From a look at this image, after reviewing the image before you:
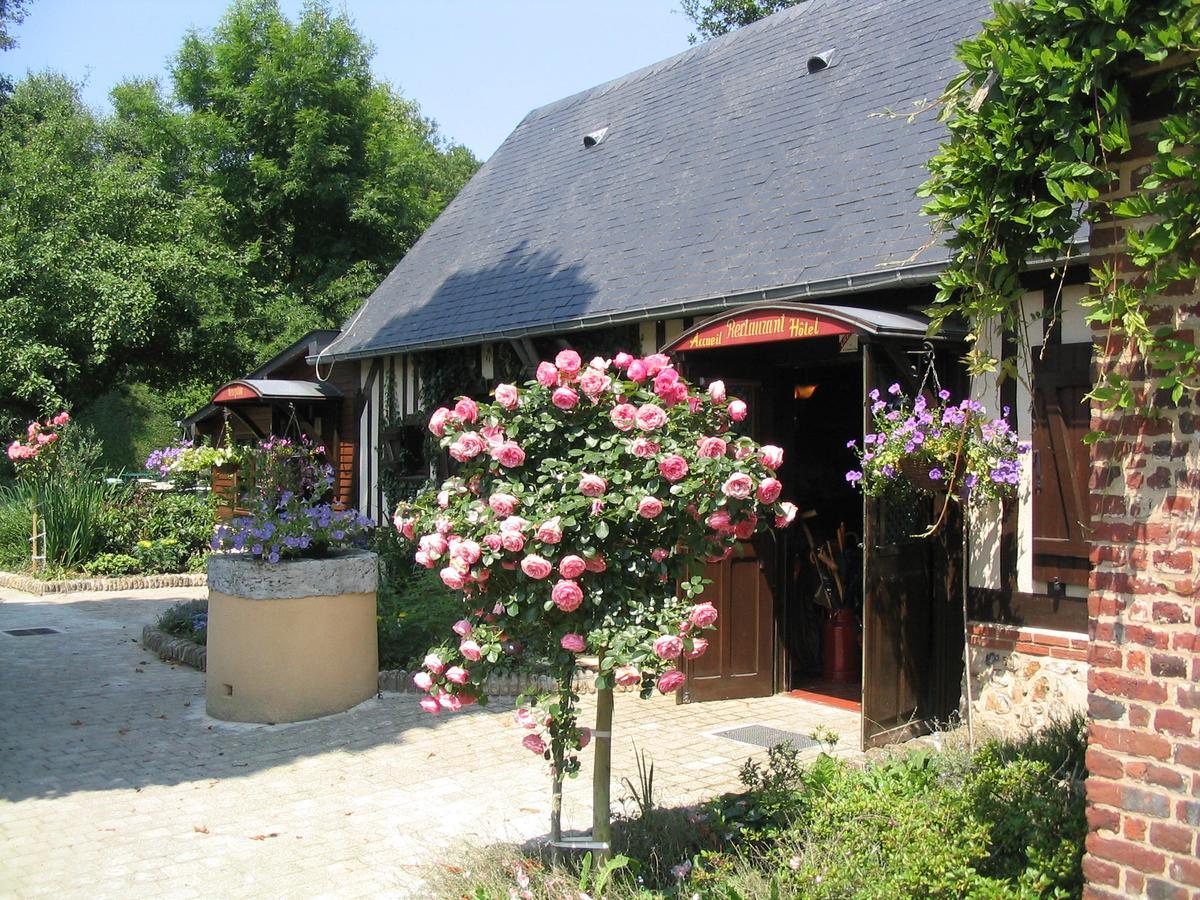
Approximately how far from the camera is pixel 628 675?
12.9 ft

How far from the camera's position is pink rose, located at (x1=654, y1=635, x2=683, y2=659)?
384 cm

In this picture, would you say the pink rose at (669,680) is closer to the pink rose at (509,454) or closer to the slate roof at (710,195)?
the pink rose at (509,454)

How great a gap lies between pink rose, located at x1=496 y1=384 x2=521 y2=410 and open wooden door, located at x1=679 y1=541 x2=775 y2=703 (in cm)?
406

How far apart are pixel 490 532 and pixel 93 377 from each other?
20.1 m

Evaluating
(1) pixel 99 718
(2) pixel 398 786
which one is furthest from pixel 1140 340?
(1) pixel 99 718

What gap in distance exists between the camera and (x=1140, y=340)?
3.18 metres

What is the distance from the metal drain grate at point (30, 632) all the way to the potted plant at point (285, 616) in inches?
169

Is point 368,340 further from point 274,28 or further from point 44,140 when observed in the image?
point 274,28

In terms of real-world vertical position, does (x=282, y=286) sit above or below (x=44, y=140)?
below

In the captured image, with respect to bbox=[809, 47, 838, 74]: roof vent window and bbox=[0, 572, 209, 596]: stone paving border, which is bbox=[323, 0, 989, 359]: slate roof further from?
bbox=[0, 572, 209, 596]: stone paving border

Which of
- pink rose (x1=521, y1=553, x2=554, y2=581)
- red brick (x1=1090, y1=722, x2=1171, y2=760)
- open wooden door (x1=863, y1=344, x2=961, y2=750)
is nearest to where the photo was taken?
red brick (x1=1090, y1=722, x2=1171, y2=760)

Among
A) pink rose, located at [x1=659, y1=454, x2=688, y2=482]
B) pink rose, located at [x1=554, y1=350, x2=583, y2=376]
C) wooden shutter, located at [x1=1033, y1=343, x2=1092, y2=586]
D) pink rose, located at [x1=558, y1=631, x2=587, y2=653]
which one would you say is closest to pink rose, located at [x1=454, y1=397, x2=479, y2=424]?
pink rose, located at [x1=554, y1=350, x2=583, y2=376]

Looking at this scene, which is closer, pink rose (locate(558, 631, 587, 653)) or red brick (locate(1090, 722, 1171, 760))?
red brick (locate(1090, 722, 1171, 760))

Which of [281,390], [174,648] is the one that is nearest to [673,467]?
[174,648]
